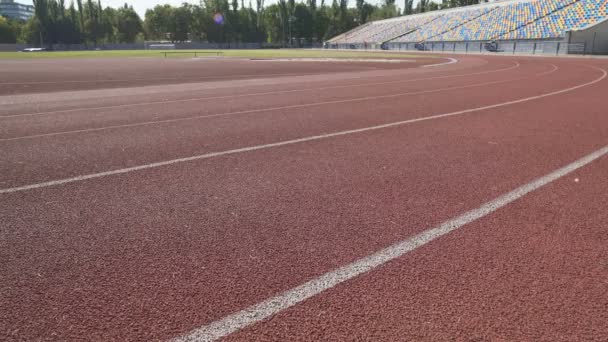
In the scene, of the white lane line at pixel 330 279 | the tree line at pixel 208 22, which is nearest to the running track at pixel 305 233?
the white lane line at pixel 330 279

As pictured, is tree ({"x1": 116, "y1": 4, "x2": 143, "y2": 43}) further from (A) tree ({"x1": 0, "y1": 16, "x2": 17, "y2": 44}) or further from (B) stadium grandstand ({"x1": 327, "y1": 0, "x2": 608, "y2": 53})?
(B) stadium grandstand ({"x1": 327, "y1": 0, "x2": 608, "y2": 53})

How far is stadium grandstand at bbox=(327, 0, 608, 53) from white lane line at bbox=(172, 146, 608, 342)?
4584 cm

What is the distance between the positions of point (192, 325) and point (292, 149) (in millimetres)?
3792

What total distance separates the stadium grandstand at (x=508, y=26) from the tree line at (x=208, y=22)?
2890 cm

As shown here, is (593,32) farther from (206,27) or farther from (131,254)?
(206,27)

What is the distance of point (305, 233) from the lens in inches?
127

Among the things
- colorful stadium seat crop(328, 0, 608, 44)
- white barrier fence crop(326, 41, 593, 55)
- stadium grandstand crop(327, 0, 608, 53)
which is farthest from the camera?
colorful stadium seat crop(328, 0, 608, 44)

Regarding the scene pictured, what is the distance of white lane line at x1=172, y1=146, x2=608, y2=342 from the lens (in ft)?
6.95

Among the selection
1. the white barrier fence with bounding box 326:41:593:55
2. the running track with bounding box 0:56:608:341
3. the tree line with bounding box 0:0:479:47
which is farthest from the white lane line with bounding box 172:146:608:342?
the tree line with bounding box 0:0:479:47

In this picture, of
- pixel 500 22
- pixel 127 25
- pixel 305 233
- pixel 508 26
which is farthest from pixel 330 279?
pixel 127 25

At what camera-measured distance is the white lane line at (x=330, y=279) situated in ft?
6.95

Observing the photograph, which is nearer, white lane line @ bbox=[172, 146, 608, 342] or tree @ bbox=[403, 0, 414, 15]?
white lane line @ bbox=[172, 146, 608, 342]

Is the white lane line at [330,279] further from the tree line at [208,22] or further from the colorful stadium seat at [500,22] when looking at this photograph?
the tree line at [208,22]

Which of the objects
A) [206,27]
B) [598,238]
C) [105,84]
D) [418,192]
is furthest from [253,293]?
[206,27]
